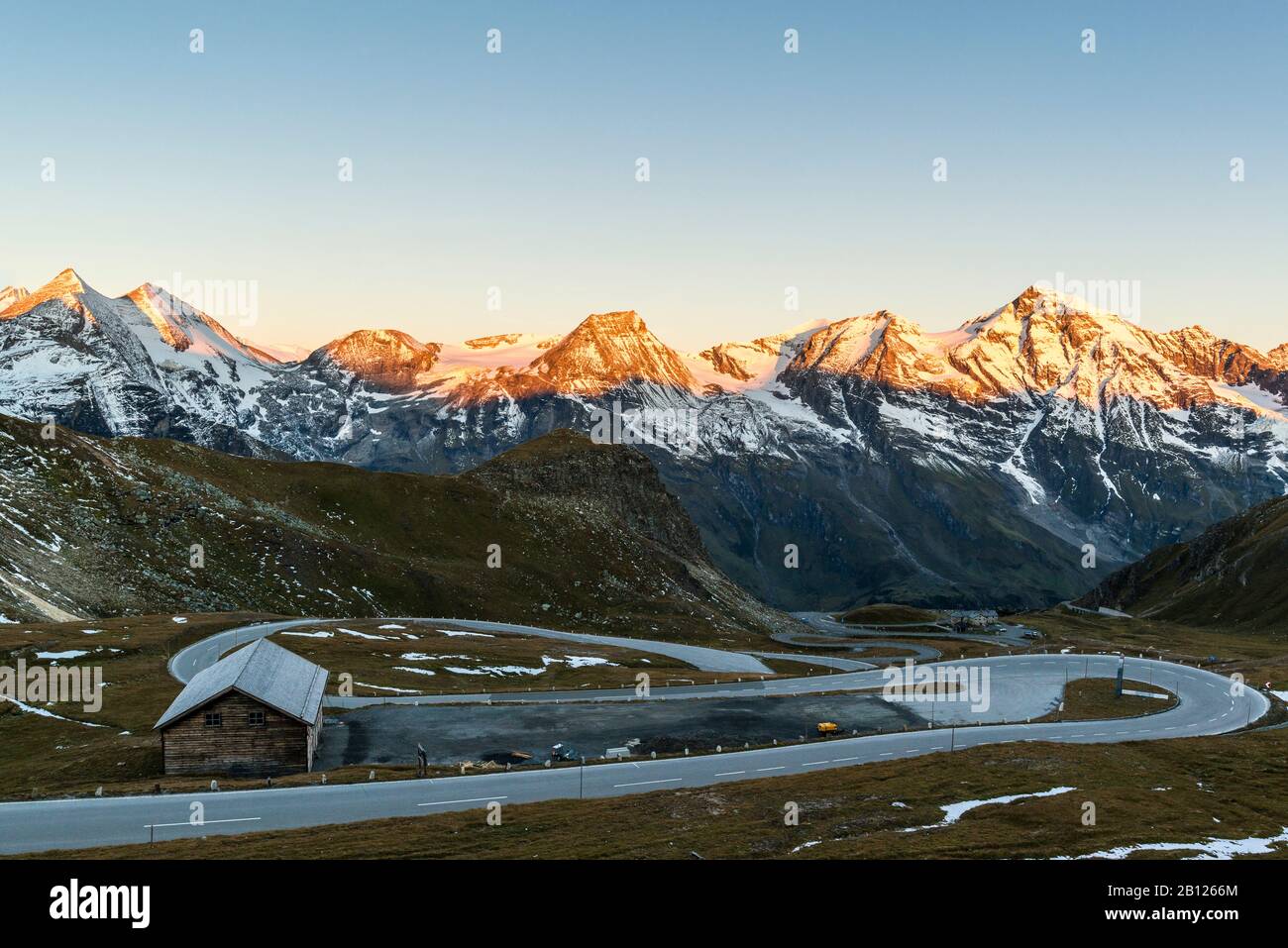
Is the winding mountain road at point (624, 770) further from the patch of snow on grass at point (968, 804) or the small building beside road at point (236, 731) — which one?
the patch of snow on grass at point (968, 804)

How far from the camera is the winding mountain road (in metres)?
44.0

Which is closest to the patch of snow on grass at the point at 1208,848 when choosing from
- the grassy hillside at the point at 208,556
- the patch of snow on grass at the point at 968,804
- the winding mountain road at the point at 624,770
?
the patch of snow on grass at the point at 968,804

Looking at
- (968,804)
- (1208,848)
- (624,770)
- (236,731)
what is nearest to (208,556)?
(236,731)

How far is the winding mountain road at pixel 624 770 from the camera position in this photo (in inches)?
1732

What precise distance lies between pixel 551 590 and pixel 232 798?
145642mm

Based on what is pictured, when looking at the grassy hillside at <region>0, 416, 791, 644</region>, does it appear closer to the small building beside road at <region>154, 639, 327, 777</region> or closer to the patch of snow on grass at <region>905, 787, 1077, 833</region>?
the small building beside road at <region>154, 639, 327, 777</region>

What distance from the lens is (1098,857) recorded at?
121ft

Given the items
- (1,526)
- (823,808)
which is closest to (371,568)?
(1,526)

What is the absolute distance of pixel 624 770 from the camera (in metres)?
59.0

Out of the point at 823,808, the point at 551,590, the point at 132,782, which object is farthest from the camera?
the point at 551,590

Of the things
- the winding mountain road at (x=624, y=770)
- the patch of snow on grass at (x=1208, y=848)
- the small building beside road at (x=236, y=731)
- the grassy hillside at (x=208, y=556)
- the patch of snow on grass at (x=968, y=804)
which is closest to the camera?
the patch of snow on grass at (x=1208, y=848)

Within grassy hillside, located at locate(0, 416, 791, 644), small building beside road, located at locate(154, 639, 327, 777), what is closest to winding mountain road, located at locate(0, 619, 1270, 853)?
small building beside road, located at locate(154, 639, 327, 777)
